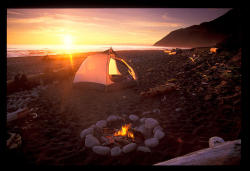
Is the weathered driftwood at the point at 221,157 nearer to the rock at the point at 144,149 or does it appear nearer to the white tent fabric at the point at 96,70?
the rock at the point at 144,149

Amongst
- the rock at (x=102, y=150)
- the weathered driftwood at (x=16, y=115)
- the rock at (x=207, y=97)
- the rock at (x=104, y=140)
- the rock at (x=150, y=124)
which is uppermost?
the rock at (x=207, y=97)

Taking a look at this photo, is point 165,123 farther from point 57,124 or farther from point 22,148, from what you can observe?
point 22,148

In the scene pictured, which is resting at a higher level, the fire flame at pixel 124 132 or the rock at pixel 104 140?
the fire flame at pixel 124 132

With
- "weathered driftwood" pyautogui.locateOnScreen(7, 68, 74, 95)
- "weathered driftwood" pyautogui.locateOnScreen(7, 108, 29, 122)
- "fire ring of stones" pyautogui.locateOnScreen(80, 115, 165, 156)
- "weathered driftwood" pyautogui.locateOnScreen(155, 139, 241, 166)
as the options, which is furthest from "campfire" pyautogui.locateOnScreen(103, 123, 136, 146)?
"weathered driftwood" pyautogui.locateOnScreen(7, 68, 74, 95)

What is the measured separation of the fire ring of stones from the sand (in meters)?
0.13

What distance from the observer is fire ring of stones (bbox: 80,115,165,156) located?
10.3 feet

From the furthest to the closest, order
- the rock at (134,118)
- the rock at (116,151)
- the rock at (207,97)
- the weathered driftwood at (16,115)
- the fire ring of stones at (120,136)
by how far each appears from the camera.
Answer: the rock at (207,97), the rock at (134,118), the weathered driftwood at (16,115), the fire ring of stones at (120,136), the rock at (116,151)

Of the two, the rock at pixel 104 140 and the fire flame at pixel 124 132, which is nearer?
the rock at pixel 104 140

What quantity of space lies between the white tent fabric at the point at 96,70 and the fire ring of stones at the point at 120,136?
3208 millimetres

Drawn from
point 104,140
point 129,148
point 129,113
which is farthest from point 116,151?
point 129,113

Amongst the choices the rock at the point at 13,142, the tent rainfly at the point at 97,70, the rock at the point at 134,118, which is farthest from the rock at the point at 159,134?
the tent rainfly at the point at 97,70

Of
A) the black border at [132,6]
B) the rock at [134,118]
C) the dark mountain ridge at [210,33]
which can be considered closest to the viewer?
the black border at [132,6]

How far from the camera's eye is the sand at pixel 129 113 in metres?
3.04

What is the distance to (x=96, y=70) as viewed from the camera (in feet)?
24.4
